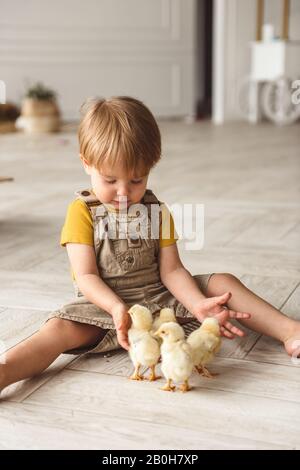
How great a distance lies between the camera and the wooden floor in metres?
0.94

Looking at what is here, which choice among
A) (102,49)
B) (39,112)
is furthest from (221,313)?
(102,49)

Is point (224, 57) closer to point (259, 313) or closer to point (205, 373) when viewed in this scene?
point (259, 313)

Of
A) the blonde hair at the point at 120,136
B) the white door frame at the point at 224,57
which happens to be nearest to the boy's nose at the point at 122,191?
the blonde hair at the point at 120,136

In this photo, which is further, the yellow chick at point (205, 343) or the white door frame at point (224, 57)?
the white door frame at point (224, 57)

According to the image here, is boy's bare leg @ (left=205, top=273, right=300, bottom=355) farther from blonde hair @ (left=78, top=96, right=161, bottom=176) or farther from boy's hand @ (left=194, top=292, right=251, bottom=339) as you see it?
blonde hair @ (left=78, top=96, right=161, bottom=176)

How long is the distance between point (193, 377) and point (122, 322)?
0.49 ft

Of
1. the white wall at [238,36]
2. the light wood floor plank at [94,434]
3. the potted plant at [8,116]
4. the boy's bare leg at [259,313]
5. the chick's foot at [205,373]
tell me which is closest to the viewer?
the light wood floor plank at [94,434]

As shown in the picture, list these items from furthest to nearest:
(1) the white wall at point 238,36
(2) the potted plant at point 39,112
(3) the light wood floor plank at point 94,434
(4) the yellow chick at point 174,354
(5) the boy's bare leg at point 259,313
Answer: (1) the white wall at point 238,36
(2) the potted plant at point 39,112
(5) the boy's bare leg at point 259,313
(4) the yellow chick at point 174,354
(3) the light wood floor plank at point 94,434

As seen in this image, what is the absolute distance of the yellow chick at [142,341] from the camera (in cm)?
104

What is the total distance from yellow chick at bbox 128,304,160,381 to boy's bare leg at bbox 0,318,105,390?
14cm

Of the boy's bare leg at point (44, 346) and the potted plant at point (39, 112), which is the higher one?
the boy's bare leg at point (44, 346)

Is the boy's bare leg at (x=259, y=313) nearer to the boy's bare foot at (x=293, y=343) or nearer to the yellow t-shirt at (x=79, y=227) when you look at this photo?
the boy's bare foot at (x=293, y=343)

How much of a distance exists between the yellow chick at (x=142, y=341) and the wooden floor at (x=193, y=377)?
5cm

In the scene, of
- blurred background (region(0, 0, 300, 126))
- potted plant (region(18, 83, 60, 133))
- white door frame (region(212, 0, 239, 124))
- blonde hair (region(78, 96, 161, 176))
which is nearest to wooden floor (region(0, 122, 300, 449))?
blonde hair (region(78, 96, 161, 176))
